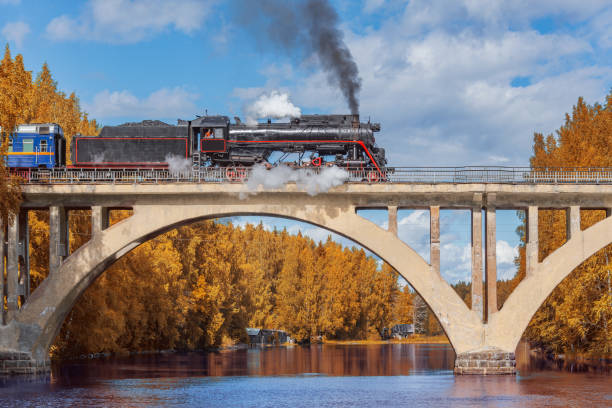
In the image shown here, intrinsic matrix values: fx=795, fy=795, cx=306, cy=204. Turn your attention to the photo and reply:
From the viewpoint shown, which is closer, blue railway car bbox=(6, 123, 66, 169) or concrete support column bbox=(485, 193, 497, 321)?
concrete support column bbox=(485, 193, 497, 321)

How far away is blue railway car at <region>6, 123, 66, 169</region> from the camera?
43844 millimetres

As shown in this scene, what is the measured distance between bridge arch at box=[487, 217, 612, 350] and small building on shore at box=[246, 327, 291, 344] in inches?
1960

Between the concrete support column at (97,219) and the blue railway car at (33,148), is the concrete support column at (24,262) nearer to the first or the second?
the blue railway car at (33,148)

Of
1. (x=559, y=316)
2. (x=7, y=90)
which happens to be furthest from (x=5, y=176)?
(x=559, y=316)

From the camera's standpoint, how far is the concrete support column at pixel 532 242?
137 feet

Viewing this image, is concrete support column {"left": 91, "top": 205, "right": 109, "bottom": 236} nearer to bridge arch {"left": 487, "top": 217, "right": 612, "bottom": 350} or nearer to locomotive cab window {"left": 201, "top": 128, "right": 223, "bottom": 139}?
locomotive cab window {"left": 201, "top": 128, "right": 223, "bottom": 139}

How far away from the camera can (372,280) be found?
373ft

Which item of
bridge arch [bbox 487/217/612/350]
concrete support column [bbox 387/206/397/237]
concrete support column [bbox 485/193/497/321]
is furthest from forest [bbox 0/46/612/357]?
concrete support column [bbox 387/206/397/237]

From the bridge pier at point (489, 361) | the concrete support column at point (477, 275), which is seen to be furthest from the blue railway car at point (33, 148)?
the bridge pier at point (489, 361)

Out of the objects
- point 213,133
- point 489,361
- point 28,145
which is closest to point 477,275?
point 489,361

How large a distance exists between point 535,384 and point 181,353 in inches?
1465

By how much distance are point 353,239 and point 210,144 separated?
949cm

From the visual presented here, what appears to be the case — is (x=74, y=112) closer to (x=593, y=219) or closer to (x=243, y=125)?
(x=243, y=125)

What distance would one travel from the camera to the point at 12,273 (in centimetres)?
4231
